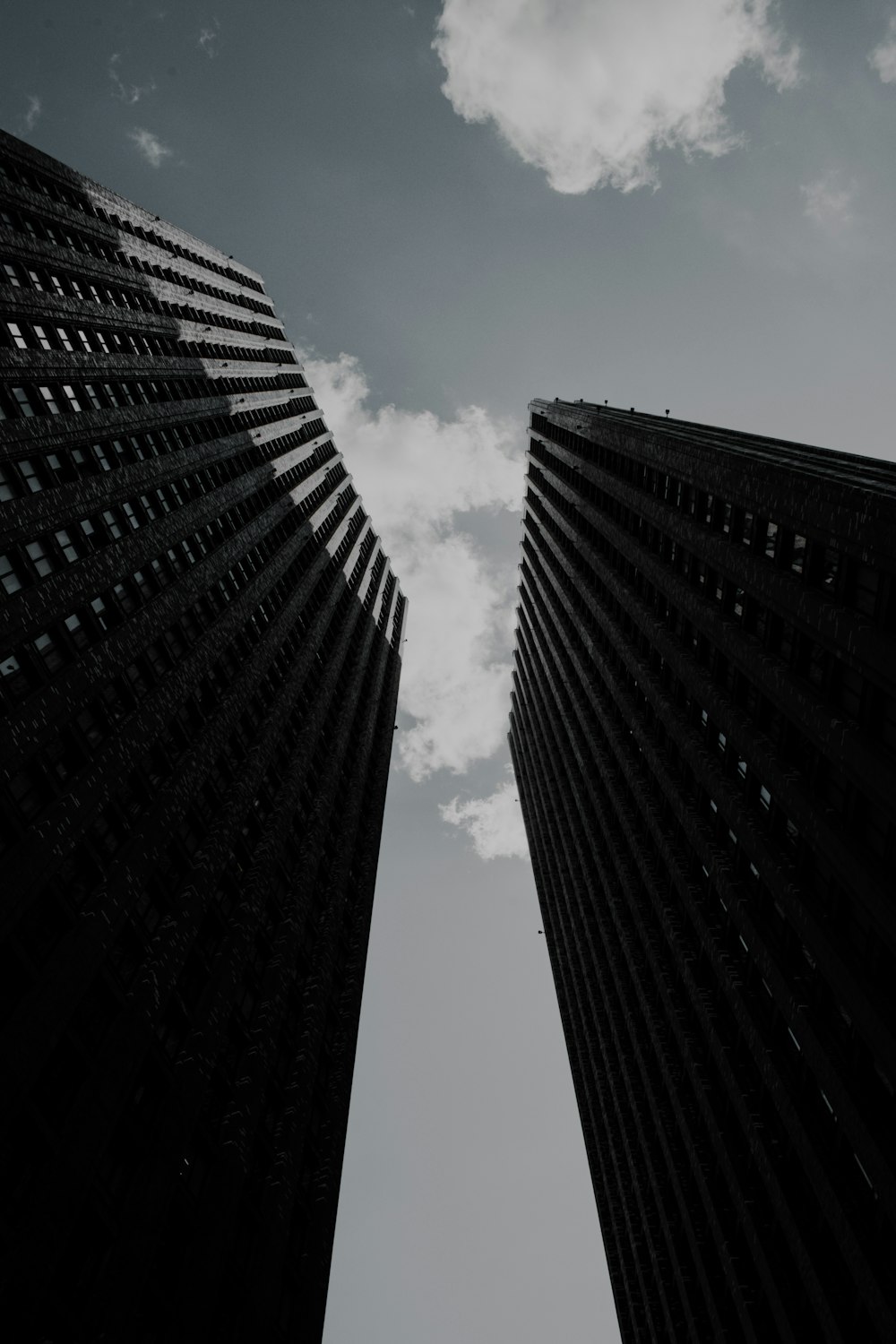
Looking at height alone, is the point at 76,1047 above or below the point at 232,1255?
above

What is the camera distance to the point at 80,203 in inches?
2314

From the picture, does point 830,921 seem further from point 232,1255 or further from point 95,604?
point 95,604

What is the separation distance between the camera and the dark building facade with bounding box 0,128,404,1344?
24.2 meters

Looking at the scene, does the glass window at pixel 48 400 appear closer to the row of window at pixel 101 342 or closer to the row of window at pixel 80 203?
the row of window at pixel 101 342

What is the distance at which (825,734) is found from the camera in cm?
2911

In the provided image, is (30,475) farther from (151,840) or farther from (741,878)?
(741,878)

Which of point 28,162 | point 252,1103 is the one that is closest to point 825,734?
point 252,1103

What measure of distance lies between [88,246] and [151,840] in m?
45.8

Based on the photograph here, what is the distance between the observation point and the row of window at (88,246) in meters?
46.5

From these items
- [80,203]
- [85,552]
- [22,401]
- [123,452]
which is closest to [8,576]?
[85,552]

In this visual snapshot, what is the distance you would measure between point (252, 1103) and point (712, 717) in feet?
91.5

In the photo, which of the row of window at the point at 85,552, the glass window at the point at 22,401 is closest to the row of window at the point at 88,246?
the glass window at the point at 22,401

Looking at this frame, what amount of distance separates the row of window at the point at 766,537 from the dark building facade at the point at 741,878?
15cm

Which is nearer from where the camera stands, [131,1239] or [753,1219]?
[131,1239]
